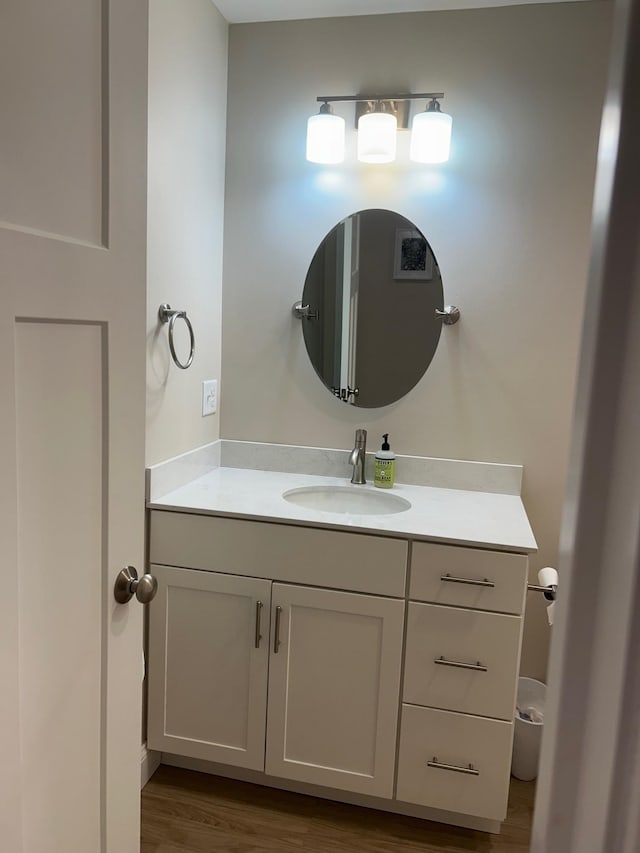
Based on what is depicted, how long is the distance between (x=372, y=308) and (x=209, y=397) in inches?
25.4

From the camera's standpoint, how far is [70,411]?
3.20 ft

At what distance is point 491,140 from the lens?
221 cm

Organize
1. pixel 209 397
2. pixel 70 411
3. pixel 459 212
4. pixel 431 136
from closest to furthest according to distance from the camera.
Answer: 1. pixel 70 411
2. pixel 431 136
3. pixel 459 212
4. pixel 209 397

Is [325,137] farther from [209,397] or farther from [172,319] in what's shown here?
Result: [209,397]

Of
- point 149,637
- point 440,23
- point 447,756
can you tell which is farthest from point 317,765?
point 440,23

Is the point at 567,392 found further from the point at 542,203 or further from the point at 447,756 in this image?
the point at 447,756

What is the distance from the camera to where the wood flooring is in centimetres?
192

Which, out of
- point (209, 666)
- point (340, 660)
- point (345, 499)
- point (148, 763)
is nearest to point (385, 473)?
point (345, 499)

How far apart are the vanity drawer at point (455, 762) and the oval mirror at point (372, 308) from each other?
1.03 metres

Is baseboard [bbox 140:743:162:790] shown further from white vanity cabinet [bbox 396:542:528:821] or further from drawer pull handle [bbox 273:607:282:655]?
white vanity cabinet [bbox 396:542:528:821]

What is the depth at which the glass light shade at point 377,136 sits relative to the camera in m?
2.19

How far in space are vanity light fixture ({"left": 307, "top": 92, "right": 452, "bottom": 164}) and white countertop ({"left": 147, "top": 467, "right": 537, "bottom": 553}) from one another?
108 centimetres

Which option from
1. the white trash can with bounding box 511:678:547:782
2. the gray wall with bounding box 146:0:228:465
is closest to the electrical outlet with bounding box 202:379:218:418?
the gray wall with bounding box 146:0:228:465

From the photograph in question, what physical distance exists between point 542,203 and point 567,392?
0.61 meters
